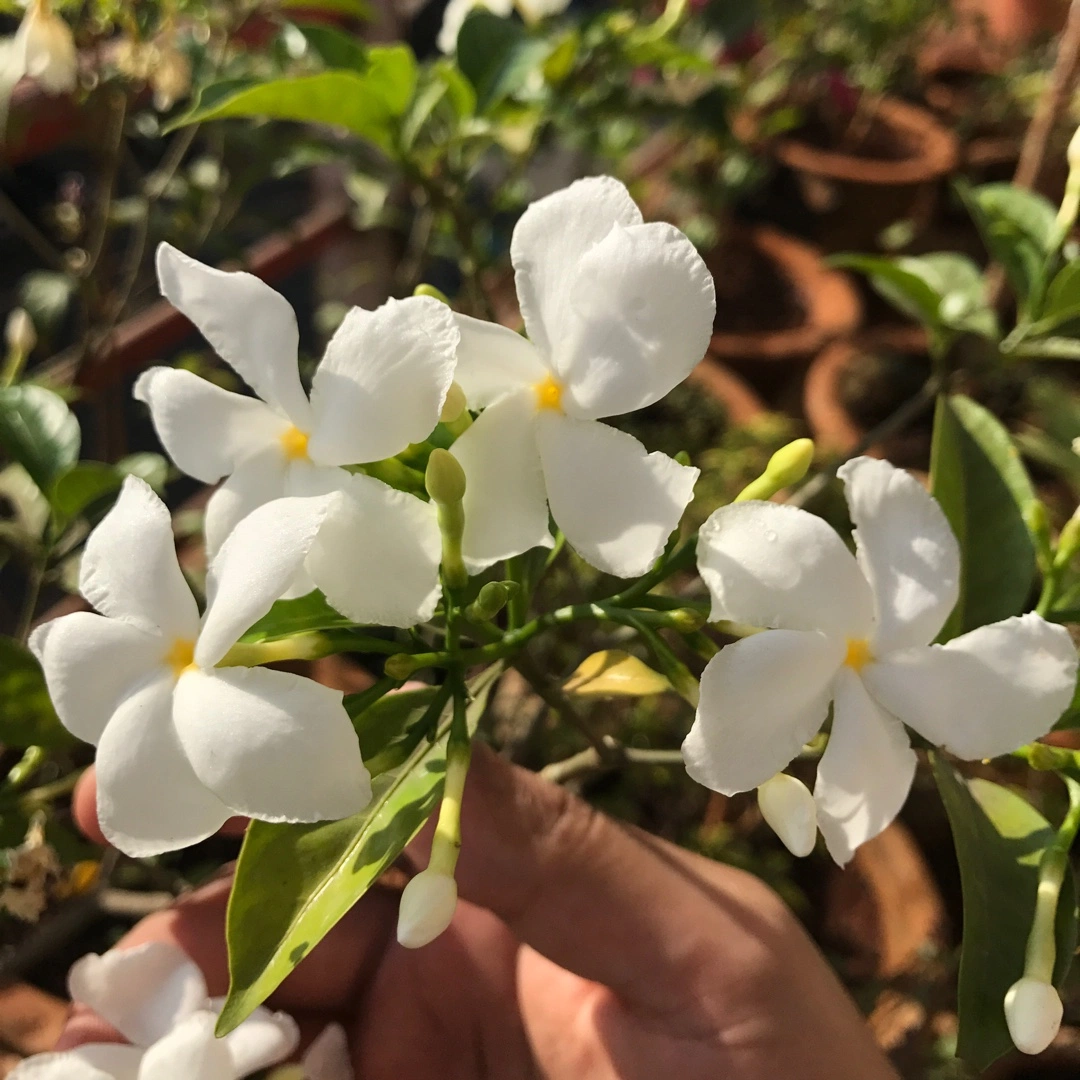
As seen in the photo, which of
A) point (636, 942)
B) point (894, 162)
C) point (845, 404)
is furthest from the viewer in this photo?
point (894, 162)

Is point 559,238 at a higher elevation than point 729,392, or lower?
higher

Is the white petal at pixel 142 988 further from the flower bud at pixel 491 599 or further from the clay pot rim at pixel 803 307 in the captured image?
the clay pot rim at pixel 803 307

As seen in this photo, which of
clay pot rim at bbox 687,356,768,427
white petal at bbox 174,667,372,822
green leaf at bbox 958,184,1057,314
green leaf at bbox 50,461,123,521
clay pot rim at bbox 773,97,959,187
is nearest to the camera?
white petal at bbox 174,667,372,822

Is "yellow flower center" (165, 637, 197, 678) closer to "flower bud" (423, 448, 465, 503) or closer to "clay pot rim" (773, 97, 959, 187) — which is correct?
"flower bud" (423, 448, 465, 503)

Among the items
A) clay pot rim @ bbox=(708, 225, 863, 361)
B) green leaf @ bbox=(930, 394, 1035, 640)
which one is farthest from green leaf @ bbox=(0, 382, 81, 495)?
clay pot rim @ bbox=(708, 225, 863, 361)

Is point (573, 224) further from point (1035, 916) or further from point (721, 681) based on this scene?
point (1035, 916)

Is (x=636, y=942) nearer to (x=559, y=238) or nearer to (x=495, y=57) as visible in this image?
(x=559, y=238)

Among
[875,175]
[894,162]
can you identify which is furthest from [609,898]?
[894,162]
